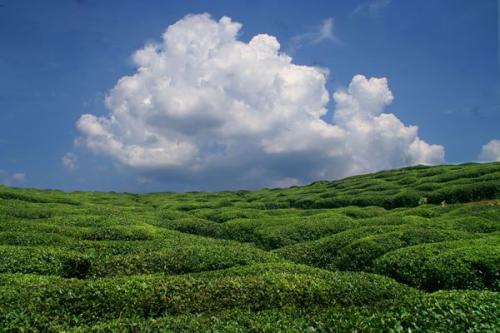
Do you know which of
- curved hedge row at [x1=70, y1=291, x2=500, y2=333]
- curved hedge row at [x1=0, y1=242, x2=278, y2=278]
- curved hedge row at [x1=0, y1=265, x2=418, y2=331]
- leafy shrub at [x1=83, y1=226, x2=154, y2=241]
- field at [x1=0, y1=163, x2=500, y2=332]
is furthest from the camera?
leafy shrub at [x1=83, y1=226, x2=154, y2=241]

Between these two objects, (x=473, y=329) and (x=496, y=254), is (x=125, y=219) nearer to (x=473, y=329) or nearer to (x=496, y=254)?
(x=496, y=254)

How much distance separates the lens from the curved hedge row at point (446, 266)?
21.1m

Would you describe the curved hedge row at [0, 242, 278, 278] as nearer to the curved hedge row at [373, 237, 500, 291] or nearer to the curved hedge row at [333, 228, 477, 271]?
the curved hedge row at [333, 228, 477, 271]

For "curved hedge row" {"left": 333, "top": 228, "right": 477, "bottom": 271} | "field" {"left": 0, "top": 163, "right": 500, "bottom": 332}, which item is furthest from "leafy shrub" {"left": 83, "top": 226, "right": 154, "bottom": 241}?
"curved hedge row" {"left": 333, "top": 228, "right": 477, "bottom": 271}

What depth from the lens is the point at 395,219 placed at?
37312mm

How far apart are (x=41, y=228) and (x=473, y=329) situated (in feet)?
94.7

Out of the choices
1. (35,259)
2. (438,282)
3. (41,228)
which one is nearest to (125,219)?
(41,228)

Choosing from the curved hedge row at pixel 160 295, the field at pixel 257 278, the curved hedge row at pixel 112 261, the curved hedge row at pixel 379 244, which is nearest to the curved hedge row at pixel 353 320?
the field at pixel 257 278

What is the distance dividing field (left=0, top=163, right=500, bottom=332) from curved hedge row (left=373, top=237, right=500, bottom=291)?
5cm

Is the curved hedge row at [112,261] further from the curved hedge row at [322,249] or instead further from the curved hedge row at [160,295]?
the curved hedge row at [322,249]

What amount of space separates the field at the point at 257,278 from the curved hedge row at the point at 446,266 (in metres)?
0.05

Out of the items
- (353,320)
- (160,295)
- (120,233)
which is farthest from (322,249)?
(120,233)

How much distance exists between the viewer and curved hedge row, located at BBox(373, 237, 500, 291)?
832 inches

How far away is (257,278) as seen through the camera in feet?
61.0
